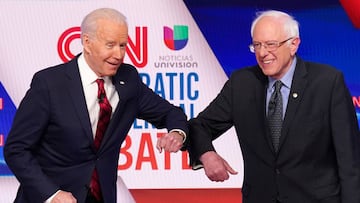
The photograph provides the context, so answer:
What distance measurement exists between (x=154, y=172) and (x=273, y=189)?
1649 millimetres

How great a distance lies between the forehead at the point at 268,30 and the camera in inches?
123

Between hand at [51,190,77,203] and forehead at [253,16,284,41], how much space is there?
2.88 ft

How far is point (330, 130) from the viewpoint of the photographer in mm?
3111

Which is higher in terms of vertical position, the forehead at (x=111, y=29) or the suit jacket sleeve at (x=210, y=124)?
the forehead at (x=111, y=29)

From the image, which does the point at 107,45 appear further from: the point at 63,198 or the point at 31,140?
the point at 63,198

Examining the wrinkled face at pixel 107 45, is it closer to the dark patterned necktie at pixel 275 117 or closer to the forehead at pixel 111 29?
the forehead at pixel 111 29

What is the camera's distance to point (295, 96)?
3135 millimetres

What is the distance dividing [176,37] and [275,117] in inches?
64.7

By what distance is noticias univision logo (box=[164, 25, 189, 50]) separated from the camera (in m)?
4.69

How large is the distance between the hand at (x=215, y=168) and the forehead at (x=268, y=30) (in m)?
0.47

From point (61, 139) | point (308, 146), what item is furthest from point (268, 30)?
point (61, 139)

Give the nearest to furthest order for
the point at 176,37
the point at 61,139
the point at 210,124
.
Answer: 1. the point at 61,139
2. the point at 210,124
3. the point at 176,37

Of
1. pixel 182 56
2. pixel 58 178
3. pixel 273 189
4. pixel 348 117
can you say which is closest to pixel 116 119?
pixel 58 178

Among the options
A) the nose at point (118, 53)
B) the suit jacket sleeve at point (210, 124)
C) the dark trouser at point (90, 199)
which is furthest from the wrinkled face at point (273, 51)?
the dark trouser at point (90, 199)
